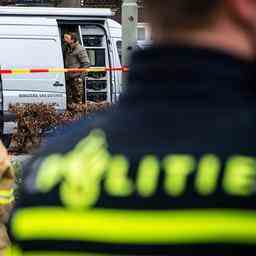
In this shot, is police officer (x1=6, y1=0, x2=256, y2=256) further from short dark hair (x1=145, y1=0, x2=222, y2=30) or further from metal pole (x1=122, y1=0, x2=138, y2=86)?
metal pole (x1=122, y1=0, x2=138, y2=86)

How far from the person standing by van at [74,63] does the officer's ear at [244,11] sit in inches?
518

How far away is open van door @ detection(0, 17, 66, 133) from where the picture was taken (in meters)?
13.9

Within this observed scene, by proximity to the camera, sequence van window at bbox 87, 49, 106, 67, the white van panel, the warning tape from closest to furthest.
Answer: the white van panel, the warning tape, van window at bbox 87, 49, 106, 67

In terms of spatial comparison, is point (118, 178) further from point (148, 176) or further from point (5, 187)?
point (5, 187)

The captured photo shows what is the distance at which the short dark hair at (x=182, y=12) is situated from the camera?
1.44 m

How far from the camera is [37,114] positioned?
41.0 feet

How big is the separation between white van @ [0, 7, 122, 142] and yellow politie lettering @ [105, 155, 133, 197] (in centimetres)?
1156

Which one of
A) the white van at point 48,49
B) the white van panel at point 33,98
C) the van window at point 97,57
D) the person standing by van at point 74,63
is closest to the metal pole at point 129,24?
the white van at point 48,49

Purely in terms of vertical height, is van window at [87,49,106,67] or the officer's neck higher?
the officer's neck

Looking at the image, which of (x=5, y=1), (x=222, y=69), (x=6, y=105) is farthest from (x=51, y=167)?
(x=5, y=1)

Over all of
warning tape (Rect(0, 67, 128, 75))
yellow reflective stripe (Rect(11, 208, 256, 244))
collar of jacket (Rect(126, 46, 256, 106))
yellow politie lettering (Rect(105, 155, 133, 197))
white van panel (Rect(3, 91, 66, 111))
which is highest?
collar of jacket (Rect(126, 46, 256, 106))

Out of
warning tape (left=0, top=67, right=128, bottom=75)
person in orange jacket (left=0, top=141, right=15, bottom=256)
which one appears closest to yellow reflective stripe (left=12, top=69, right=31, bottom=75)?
warning tape (left=0, top=67, right=128, bottom=75)

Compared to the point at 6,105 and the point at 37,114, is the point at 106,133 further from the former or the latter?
the point at 6,105

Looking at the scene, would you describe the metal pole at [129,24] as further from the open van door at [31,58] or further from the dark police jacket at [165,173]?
the dark police jacket at [165,173]
